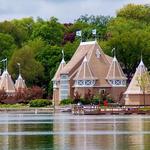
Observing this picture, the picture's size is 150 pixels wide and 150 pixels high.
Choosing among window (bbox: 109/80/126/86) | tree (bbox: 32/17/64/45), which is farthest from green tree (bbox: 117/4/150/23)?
window (bbox: 109/80/126/86)

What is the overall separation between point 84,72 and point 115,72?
3479 millimetres

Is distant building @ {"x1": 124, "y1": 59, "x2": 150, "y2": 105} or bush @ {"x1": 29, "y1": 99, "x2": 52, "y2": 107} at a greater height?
distant building @ {"x1": 124, "y1": 59, "x2": 150, "y2": 105}

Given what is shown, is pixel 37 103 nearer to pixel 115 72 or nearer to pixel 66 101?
pixel 66 101

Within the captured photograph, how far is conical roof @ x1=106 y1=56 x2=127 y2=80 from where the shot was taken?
102m

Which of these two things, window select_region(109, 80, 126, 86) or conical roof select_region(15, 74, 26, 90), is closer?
window select_region(109, 80, 126, 86)

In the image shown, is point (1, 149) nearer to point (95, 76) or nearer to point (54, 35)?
point (95, 76)

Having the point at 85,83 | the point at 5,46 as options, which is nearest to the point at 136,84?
the point at 85,83

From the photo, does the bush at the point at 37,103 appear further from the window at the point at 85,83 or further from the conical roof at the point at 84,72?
the conical roof at the point at 84,72

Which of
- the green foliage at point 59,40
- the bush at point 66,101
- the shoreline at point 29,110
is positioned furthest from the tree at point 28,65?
the shoreline at point 29,110

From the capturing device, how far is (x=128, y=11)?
13712 cm

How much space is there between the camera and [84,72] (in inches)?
4050

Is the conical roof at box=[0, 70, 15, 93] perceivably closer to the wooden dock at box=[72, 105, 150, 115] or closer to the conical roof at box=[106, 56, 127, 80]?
the conical roof at box=[106, 56, 127, 80]

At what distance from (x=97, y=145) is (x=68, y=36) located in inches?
4069

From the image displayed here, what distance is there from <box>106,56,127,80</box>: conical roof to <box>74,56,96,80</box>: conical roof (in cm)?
201
